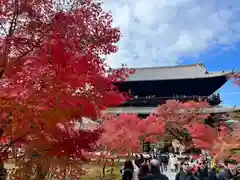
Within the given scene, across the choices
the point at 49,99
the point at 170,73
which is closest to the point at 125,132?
the point at 49,99

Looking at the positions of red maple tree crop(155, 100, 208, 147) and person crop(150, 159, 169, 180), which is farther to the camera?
red maple tree crop(155, 100, 208, 147)

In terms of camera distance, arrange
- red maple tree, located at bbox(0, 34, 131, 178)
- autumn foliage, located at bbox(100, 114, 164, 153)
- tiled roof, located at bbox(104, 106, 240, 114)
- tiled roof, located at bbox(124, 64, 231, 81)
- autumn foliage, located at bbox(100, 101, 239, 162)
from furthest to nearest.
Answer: tiled roof, located at bbox(124, 64, 231, 81) → tiled roof, located at bbox(104, 106, 240, 114) → autumn foliage, located at bbox(100, 101, 239, 162) → autumn foliage, located at bbox(100, 114, 164, 153) → red maple tree, located at bbox(0, 34, 131, 178)

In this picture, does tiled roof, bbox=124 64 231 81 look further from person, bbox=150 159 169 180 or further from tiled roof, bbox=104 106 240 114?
person, bbox=150 159 169 180

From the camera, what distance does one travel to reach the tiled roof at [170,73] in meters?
39.2

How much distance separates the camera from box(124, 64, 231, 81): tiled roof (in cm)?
3922

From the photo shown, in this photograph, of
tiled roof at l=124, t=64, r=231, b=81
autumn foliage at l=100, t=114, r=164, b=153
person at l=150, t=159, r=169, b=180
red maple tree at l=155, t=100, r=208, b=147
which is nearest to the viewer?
person at l=150, t=159, r=169, b=180

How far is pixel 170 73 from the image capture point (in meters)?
42.2

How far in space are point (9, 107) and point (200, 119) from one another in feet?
86.3

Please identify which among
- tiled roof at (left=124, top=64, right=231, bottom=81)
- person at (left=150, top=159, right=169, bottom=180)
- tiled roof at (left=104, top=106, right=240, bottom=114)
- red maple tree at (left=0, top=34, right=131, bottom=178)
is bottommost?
person at (left=150, top=159, right=169, bottom=180)

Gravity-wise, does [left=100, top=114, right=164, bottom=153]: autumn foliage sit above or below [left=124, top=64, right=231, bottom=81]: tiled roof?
below

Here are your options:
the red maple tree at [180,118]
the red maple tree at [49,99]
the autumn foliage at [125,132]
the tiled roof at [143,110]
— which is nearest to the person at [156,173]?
the red maple tree at [49,99]

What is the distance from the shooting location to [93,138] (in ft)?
20.2

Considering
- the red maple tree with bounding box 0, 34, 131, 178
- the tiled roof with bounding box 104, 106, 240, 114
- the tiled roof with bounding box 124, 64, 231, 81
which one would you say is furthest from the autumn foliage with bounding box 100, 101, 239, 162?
the red maple tree with bounding box 0, 34, 131, 178

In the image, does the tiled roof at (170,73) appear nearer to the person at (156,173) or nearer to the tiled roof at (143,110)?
the tiled roof at (143,110)
